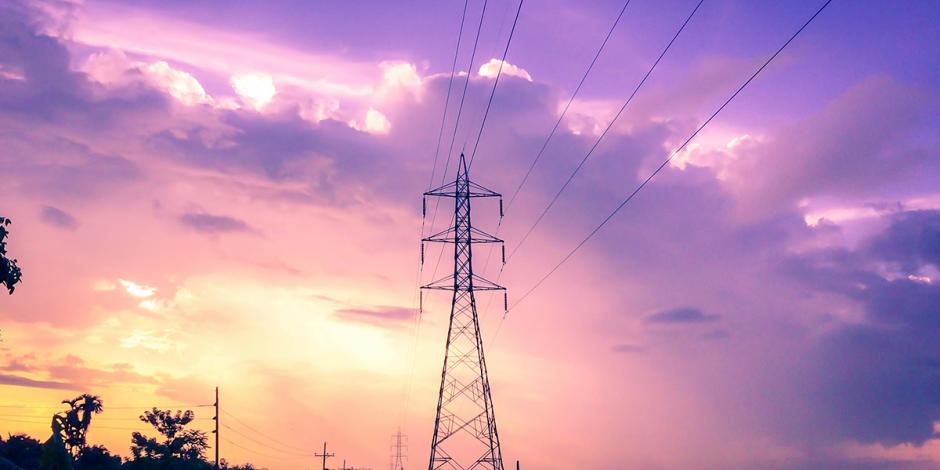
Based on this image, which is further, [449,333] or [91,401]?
[91,401]

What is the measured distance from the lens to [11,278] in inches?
934

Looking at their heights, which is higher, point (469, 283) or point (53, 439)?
point (469, 283)

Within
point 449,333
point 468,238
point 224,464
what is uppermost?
point 468,238

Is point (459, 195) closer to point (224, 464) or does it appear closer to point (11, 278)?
point (11, 278)

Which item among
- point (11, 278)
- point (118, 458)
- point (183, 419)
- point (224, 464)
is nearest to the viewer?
point (11, 278)

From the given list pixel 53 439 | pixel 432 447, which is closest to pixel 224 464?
pixel 432 447

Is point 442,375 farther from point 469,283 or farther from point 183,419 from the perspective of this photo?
point 183,419

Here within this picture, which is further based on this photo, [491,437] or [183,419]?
[183,419]

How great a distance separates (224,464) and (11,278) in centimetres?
15374

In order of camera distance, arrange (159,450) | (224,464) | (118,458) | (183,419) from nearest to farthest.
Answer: (118,458) < (159,450) < (183,419) < (224,464)

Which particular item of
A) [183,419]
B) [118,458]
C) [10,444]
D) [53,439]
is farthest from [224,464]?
[53,439]

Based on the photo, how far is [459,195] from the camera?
68062mm

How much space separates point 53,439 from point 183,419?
135832mm

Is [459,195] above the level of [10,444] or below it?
above
